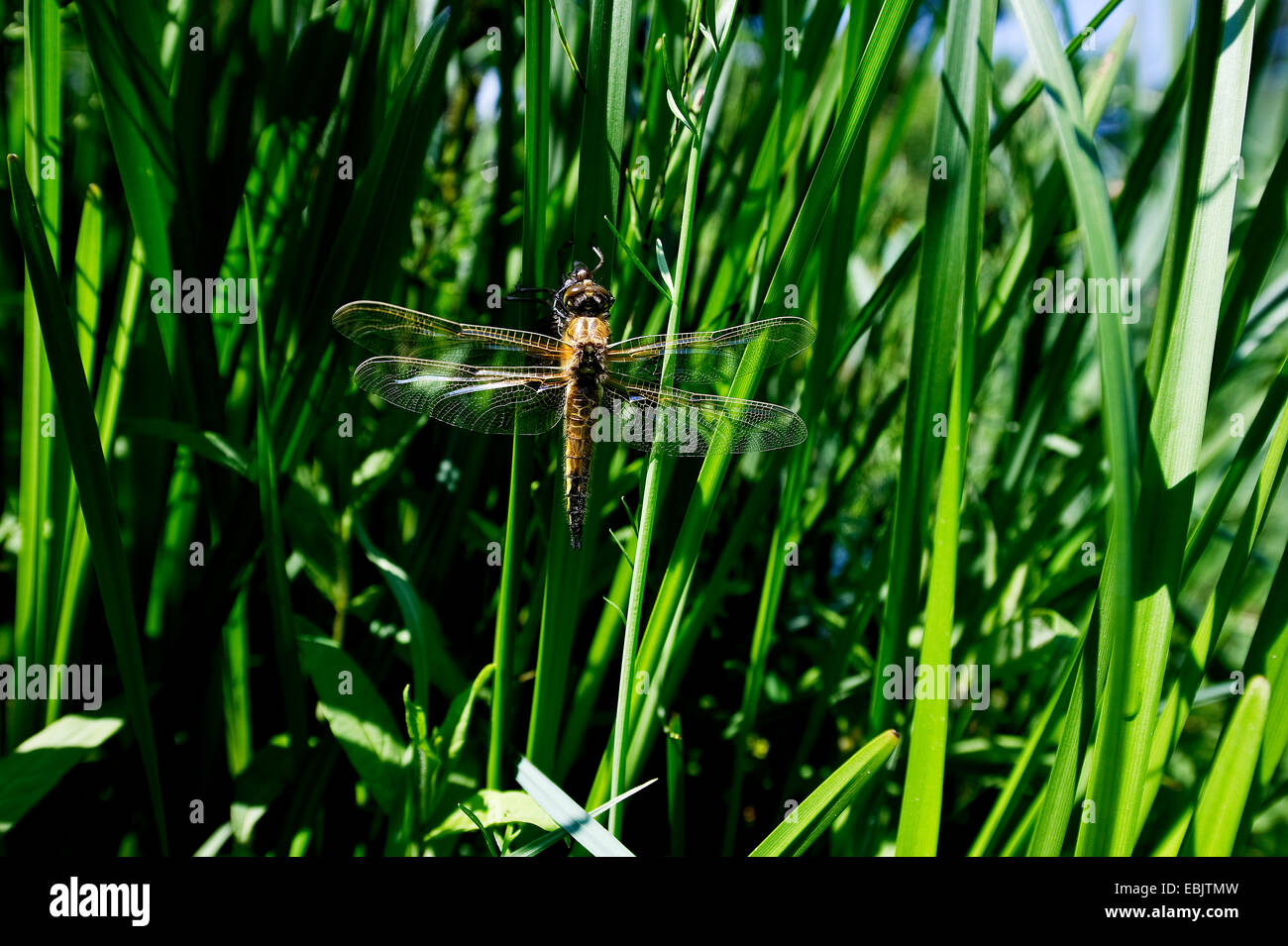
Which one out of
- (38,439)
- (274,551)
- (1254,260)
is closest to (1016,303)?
(1254,260)

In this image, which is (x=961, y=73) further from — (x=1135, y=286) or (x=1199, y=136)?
(x=1135, y=286)

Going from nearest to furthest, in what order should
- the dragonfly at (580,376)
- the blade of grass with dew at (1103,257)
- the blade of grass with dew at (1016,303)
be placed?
1. the blade of grass with dew at (1103,257)
2. the blade of grass with dew at (1016,303)
3. the dragonfly at (580,376)

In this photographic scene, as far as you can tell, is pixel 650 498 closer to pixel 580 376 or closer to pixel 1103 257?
pixel 580 376

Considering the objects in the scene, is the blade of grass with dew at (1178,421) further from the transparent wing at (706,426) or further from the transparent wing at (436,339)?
the transparent wing at (436,339)

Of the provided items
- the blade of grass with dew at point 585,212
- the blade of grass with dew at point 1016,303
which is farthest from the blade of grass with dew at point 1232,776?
the blade of grass with dew at point 585,212

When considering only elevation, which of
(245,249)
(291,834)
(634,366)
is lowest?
(291,834)
